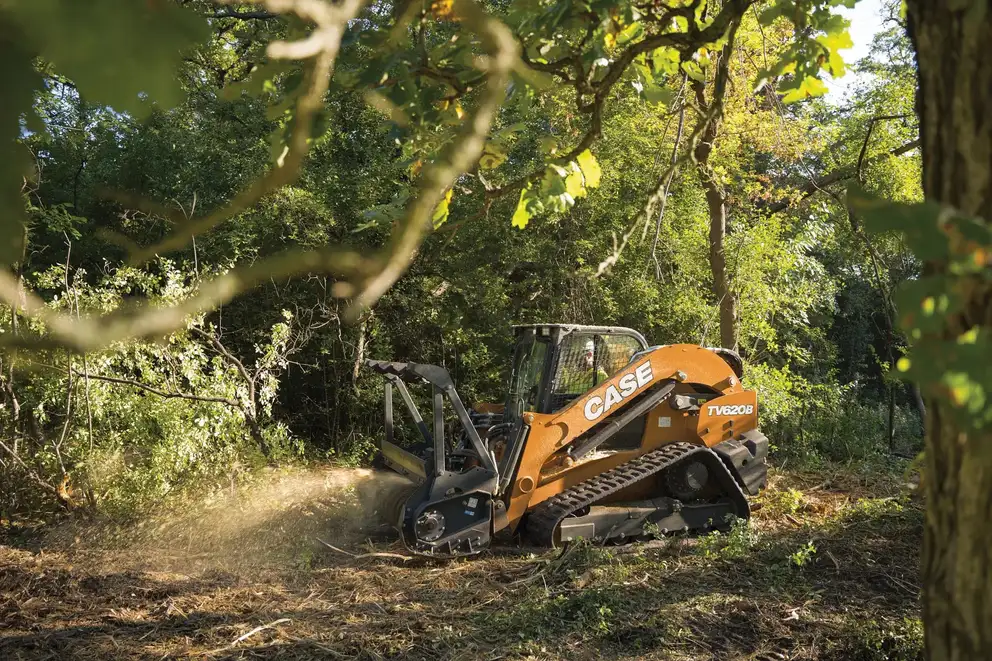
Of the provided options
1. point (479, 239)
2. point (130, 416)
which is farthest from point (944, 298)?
point (479, 239)

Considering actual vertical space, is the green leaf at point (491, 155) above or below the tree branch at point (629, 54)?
below

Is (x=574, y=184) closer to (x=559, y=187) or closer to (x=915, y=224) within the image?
(x=559, y=187)

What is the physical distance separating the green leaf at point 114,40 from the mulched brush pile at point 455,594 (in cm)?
383

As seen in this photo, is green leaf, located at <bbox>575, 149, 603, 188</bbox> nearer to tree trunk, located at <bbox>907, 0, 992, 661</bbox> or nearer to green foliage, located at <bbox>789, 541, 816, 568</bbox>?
tree trunk, located at <bbox>907, 0, 992, 661</bbox>

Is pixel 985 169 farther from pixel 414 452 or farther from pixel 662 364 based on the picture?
pixel 414 452

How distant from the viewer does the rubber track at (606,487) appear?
6.51 metres

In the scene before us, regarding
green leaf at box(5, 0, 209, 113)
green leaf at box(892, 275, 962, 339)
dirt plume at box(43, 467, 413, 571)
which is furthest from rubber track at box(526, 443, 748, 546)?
green leaf at box(5, 0, 209, 113)

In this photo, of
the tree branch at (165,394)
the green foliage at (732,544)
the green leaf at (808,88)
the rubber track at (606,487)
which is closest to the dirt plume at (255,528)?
the tree branch at (165,394)

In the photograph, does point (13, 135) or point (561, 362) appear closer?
point (13, 135)

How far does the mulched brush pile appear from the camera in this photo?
435 cm

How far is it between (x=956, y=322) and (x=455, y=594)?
4.56 m

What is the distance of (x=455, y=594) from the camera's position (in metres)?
5.50

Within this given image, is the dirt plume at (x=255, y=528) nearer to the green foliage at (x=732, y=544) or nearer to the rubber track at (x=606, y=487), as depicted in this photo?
the rubber track at (x=606, y=487)

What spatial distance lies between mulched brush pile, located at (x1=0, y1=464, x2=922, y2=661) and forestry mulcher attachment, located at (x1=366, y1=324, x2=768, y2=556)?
1.07ft
